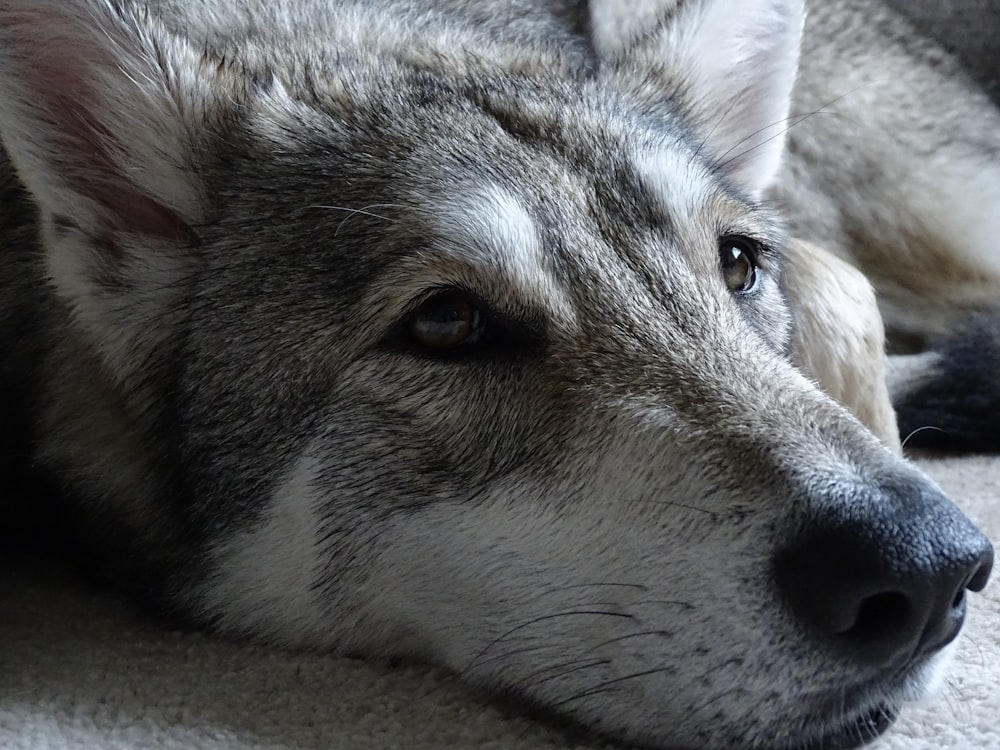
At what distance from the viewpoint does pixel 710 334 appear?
66.3 inches

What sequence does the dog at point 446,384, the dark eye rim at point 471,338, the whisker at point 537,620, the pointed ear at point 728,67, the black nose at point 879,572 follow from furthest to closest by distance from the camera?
the pointed ear at point 728,67
the dark eye rim at point 471,338
the whisker at point 537,620
the dog at point 446,384
the black nose at point 879,572

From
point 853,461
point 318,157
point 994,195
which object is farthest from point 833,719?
point 994,195

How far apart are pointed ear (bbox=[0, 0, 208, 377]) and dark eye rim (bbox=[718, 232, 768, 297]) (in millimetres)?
954

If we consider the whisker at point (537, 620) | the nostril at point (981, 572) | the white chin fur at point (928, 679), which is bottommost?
the whisker at point (537, 620)

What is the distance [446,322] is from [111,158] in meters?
0.66

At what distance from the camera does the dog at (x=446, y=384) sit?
139 centimetres

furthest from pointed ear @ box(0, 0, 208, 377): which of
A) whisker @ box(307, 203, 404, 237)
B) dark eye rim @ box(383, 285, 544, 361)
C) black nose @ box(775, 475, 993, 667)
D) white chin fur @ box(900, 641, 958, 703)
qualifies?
white chin fur @ box(900, 641, 958, 703)

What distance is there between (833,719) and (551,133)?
1.05 meters

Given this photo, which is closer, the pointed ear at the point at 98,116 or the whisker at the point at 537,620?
the whisker at the point at 537,620

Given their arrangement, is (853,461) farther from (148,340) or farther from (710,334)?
(148,340)

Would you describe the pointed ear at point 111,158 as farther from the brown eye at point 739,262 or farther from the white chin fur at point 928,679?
the white chin fur at point 928,679

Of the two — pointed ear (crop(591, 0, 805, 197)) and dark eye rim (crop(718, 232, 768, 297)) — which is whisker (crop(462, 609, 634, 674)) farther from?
pointed ear (crop(591, 0, 805, 197))

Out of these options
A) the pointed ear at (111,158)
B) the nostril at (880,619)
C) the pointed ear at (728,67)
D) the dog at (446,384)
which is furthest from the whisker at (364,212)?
the nostril at (880,619)

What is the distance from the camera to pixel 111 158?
184cm
